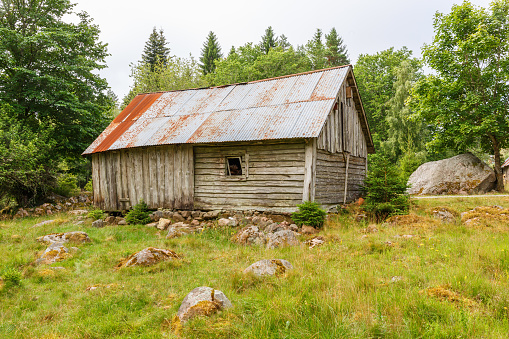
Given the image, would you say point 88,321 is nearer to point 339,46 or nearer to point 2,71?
point 2,71

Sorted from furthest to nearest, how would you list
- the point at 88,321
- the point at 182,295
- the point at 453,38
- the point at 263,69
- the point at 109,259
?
the point at 263,69, the point at 453,38, the point at 109,259, the point at 182,295, the point at 88,321

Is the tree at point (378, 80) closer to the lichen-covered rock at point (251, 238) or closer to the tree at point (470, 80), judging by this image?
the tree at point (470, 80)

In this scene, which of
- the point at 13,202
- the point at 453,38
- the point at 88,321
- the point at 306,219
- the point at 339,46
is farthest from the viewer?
the point at 339,46

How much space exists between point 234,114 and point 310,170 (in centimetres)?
420

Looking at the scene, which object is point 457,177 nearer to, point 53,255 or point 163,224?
point 163,224

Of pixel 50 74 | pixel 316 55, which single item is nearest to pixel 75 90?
pixel 50 74

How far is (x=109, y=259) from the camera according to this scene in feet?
23.1

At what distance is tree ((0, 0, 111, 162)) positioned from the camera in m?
17.1

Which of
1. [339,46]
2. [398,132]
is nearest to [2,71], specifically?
[398,132]

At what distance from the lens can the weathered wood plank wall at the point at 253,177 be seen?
35.5 feet

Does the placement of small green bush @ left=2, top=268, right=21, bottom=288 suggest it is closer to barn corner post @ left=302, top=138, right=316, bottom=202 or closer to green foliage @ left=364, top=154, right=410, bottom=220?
barn corner post @ left=302, top=138, right=316, bottom=202

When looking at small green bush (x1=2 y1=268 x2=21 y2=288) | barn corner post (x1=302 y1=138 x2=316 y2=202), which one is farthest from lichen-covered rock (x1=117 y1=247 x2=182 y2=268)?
barn corner post (x1=302 y1=138 x2=316 y2=202)

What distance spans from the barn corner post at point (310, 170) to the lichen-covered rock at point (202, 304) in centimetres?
660

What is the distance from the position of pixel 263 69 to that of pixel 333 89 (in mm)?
22948
